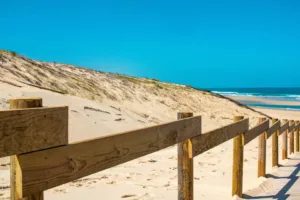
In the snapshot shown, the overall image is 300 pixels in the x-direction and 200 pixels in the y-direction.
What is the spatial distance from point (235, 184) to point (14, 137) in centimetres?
403

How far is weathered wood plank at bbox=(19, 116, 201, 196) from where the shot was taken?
6.70ft

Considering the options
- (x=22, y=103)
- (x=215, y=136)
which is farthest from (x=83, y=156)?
(x=215, y=136)

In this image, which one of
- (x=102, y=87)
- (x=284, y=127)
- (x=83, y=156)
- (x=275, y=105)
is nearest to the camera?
(x=83, y=156)

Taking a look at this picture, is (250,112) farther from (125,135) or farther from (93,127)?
(125,135)

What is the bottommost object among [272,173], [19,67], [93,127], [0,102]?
[272,173]

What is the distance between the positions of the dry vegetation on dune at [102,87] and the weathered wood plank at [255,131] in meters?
7.26

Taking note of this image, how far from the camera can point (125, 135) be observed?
2.78 meters

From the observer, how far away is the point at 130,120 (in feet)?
38.3

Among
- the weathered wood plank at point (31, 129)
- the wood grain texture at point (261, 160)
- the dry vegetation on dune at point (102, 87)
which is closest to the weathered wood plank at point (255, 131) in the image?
the wood grain texture at point (261, 160)

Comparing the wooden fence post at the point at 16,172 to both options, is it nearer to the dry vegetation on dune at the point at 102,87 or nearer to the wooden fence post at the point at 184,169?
the wooden fence post at the point at 184,169

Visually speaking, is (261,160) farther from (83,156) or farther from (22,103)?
(22,103)

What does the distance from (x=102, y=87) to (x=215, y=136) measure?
12.7m

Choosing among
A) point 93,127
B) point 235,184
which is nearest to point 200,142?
point 235,184

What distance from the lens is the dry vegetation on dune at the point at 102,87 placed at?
1381 cm
